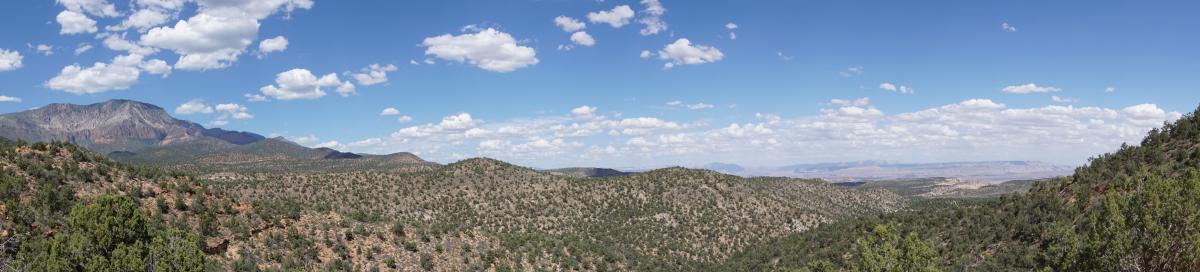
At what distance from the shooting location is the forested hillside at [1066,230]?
22234 mm

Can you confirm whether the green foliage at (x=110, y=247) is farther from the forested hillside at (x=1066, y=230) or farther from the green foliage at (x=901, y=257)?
the forested hillside at (x=1066, y=230)

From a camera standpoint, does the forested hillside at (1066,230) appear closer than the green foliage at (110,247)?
No

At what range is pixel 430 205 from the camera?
74062 millimetres

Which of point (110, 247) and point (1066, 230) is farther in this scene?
point (1066, 230)

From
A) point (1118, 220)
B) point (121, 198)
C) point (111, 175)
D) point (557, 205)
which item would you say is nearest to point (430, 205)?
point (557, 205)

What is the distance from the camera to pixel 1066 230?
90.1 feet

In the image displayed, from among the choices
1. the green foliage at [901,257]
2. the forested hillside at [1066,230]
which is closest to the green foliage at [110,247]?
the green foliage at [901,257]

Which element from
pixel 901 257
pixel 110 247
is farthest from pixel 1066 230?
pixel 110 247

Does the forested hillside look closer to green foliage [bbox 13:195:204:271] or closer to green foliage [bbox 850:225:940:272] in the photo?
green foliage [bbox 850:225:940:272]

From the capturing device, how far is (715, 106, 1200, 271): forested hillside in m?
22.2

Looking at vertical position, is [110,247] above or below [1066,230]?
below

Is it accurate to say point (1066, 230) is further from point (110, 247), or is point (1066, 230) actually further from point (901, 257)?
point (110, 247)

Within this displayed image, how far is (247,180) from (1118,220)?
288 ft

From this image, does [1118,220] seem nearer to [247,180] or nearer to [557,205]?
[557,205]
